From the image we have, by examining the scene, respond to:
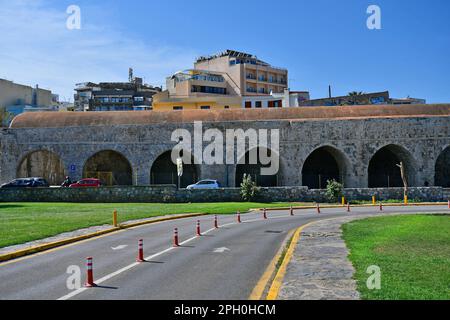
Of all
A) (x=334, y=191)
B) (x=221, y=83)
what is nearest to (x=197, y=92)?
(x=221, y=83)

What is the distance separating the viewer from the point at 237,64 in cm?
8944

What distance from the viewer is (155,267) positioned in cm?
1261

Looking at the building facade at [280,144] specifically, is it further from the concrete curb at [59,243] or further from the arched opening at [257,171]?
the concrete curb at [59,243]

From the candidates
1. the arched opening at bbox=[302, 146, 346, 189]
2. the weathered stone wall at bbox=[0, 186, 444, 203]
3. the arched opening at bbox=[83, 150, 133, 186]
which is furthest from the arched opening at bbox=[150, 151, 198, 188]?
the arched opening at bbox=[302, 146, 346, 189]

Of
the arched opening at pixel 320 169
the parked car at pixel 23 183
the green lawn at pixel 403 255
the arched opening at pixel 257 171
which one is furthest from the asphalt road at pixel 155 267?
the arched opening at pixel 320 169

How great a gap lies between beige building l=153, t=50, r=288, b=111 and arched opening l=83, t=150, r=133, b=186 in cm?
2420

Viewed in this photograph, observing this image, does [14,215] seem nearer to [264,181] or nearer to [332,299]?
[332,299]

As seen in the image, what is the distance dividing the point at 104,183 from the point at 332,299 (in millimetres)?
44489

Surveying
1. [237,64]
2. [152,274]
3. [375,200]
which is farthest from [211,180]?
[237,64]

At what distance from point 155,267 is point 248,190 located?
25.9 m

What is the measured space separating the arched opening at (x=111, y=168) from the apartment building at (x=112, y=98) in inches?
1379

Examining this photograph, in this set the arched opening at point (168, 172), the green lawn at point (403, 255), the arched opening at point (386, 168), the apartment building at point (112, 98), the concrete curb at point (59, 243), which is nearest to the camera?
the green lawn at point (403, 255)

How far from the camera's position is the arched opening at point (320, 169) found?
4925cm

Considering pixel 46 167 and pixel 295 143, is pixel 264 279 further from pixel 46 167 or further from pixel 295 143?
pixel 46 167
